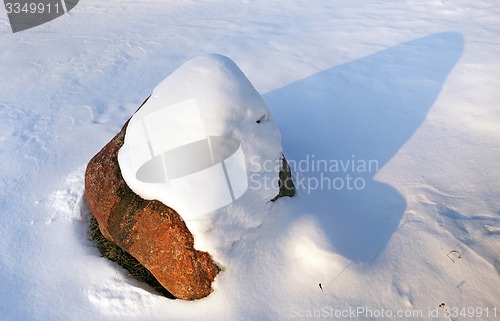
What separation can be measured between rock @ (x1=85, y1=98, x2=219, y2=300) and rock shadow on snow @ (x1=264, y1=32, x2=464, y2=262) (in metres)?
0.74

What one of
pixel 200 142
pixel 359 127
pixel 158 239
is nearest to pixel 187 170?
pixel 200 142

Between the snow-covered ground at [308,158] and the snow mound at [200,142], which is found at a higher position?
the snow mound at [200,142]

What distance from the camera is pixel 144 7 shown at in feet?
22.9

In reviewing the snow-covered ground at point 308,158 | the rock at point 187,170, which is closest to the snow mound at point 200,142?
the rock at point 187,170

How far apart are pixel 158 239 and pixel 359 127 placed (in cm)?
234

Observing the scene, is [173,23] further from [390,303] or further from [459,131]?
[390,303]

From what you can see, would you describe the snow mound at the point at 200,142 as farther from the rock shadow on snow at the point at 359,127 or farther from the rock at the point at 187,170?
the rock shadow on snow at the point at 359,127

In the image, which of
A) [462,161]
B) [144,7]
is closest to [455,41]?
[462,161]

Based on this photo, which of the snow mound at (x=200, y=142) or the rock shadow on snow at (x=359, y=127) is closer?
the snow mound at (x=200, y=142)

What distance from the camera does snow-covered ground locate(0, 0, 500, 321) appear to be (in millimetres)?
2152

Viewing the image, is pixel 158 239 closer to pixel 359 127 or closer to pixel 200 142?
pixel 200 142

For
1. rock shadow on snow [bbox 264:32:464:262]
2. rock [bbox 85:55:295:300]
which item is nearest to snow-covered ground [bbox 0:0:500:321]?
rock shadow on snow [bbox 264:32:464:262]

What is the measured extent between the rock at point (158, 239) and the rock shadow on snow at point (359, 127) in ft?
2.44

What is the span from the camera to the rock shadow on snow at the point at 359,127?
252 centimetres
